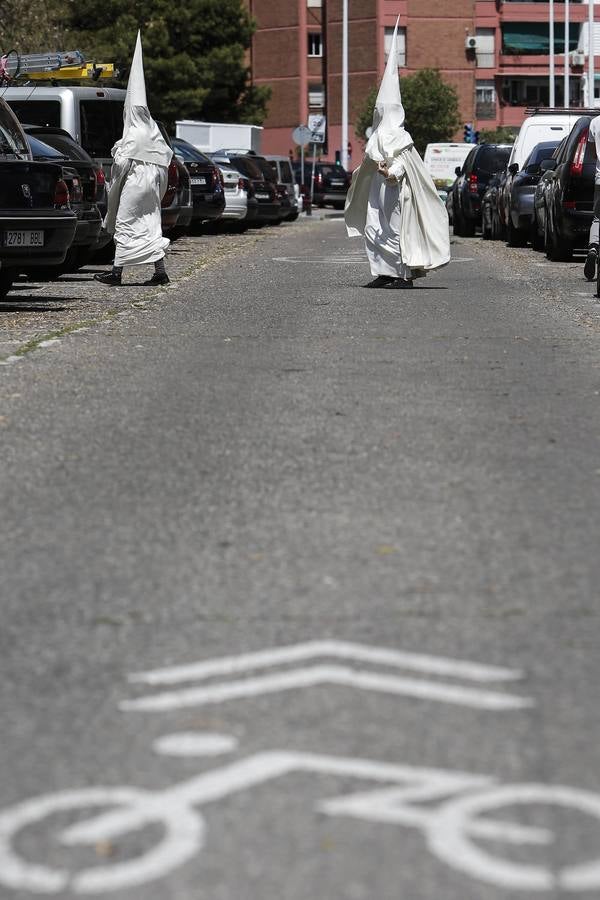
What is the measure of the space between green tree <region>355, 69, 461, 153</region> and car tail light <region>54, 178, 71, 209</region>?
243 ft

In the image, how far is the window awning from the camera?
96562 millimetres

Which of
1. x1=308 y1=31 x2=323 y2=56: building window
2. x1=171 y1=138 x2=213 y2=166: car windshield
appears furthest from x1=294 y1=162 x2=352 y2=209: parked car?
x1=171 y1=138 x2=213 y2=166: car windshield

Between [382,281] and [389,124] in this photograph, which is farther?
[382,281]

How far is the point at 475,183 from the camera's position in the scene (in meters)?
34.3

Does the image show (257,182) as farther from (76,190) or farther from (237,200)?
(76,190)

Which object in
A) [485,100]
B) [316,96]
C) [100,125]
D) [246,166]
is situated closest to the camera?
[100,125]

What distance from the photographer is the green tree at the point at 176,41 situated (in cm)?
6681

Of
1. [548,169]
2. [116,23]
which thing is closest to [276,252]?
[548,169]

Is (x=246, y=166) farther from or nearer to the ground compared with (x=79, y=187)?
nearer to the ground

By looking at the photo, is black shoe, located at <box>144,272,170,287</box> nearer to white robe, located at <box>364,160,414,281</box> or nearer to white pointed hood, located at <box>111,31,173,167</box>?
white pointed hood, located at <box>111,31,173,167</box>

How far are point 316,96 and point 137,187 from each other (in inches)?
3152

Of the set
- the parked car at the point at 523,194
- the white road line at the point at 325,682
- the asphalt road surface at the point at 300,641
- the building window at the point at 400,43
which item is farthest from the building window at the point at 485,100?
the white road line at the point at 325,682

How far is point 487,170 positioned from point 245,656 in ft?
101

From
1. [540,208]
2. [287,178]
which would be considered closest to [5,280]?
[540,208]
